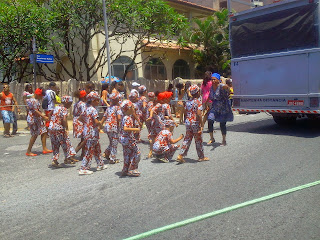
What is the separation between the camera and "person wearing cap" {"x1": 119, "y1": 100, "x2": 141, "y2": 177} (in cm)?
638

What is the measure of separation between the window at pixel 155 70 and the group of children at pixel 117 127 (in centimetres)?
1469

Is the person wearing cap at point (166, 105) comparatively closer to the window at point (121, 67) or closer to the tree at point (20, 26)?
the tree at point (20, 26)

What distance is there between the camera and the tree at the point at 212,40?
2453 cm

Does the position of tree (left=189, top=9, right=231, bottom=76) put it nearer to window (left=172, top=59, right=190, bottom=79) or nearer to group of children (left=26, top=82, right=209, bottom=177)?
window (left=172, top=59, right=190, bottom=79)

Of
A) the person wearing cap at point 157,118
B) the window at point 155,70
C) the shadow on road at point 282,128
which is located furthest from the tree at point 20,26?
the person wearing cap at point 157,118

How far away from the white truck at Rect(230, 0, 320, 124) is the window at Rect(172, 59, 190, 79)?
13.7 meters

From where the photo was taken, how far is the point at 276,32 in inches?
412

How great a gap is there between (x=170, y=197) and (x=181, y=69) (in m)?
20.9

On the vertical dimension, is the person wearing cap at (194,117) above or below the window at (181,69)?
below

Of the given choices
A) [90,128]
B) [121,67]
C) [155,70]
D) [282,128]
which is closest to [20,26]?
[121,67]

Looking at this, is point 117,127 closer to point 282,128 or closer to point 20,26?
point 282,128

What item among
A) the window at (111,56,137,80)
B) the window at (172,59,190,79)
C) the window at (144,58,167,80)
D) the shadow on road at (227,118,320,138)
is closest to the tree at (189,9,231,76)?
the window at (172,59,190,79)

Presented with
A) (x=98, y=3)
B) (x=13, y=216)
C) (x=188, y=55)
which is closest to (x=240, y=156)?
(x=13, y=216)

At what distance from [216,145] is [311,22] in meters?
3.93
